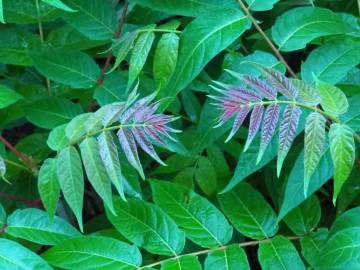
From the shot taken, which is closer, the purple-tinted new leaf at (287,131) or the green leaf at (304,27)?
the purple-tinted new leaf at (287,131)

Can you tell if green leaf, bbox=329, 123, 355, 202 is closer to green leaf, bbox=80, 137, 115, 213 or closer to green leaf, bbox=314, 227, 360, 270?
green leaf, bbox=314, 227, 360, 270

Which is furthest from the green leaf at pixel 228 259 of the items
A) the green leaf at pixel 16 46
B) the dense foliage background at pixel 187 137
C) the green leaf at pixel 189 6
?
the green leaf at pixel 16 46

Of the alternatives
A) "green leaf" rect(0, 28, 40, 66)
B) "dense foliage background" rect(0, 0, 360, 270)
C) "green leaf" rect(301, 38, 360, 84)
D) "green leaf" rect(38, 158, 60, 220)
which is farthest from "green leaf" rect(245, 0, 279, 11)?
"green leaf" rect(0, 28, 40, 66)

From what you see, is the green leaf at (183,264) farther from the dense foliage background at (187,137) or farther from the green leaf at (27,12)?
the green leaf at (27,12)

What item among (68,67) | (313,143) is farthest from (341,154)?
(68,67)

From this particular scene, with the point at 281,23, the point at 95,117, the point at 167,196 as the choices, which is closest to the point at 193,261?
the point at 167,196

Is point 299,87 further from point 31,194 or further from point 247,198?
point 31,194

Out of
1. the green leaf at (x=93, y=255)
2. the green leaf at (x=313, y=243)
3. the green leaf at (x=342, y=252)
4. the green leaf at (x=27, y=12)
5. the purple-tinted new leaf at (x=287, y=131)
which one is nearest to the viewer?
the purple-tinted new leaf at (x=287, y=131)

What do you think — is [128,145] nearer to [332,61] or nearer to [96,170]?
[96,170]
